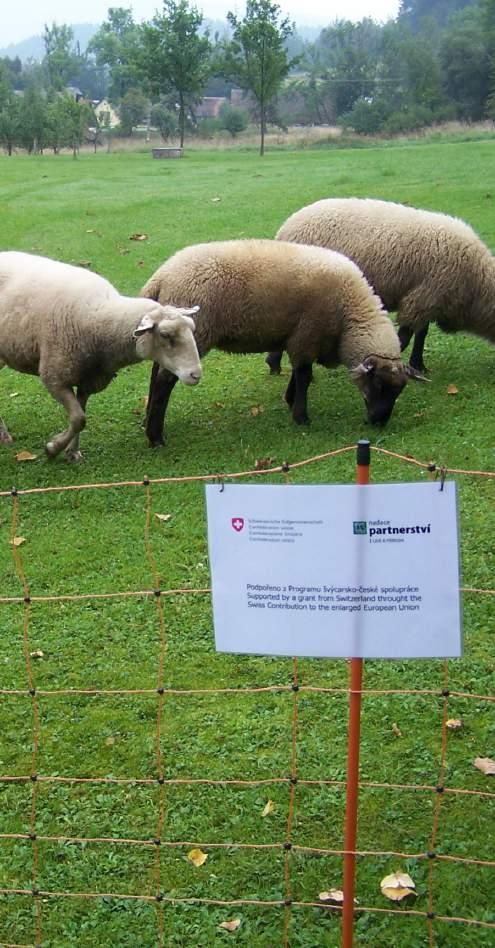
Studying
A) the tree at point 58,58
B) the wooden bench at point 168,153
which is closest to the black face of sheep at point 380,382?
the wooden bench at point 168,153

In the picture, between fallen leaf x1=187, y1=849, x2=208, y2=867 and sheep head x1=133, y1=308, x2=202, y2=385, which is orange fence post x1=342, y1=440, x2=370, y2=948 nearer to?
fallen leaf x1=187, y1=849, x2=208, y2=867

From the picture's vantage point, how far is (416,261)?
→ 1044 cm

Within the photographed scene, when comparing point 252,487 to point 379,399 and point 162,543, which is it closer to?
point 162,543

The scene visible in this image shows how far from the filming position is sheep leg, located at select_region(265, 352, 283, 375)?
11164mm

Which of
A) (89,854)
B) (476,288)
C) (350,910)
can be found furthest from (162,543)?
(476,288)

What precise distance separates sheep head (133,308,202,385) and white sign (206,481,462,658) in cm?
529

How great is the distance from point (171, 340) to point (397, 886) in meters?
5.32

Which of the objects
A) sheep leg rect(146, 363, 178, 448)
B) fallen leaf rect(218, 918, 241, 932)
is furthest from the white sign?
sheep leg rect(146, 363, 178, 448)

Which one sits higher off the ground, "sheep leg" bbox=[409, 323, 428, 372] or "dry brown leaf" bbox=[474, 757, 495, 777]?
"sheep leg" bbox=[409, 323, 428, 372]

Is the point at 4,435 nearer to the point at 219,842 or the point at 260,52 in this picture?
the point at 219,842

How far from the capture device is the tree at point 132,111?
77.8 metres

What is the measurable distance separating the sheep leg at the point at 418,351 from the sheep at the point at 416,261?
0.01 metres

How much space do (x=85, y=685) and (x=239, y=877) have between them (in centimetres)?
168

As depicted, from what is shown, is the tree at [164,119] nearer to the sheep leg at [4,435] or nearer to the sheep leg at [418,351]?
the sheep leg at [418,351]
